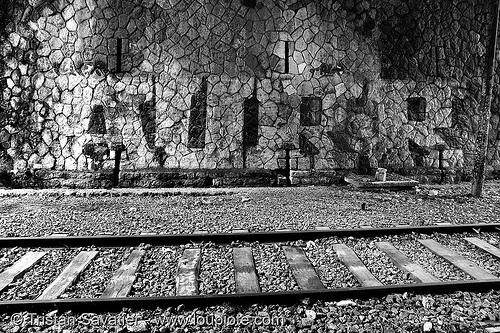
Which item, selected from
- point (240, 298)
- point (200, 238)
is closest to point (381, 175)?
point (200, 238)

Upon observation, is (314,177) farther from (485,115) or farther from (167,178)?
(485,115)

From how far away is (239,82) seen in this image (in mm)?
9016

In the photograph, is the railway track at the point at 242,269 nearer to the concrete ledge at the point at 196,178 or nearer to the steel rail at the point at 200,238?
the steel rail at the point at 200,238

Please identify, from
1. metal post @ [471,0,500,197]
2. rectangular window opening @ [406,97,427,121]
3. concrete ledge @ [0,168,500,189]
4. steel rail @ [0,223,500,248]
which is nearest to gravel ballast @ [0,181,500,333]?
steel rail @ [0,223,500,248]

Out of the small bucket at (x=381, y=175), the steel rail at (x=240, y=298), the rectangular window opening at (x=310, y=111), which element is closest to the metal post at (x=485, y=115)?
the small bucket at (x=381, y=175)

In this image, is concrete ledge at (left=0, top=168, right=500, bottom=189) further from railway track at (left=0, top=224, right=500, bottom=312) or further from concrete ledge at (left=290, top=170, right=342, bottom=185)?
railway track at (left=0, top=224, right=500, bottom=312)

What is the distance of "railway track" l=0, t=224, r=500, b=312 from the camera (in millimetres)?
3621

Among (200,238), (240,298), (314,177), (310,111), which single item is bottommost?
(240,298)

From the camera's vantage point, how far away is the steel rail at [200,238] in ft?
16.6

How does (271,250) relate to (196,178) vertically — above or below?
below

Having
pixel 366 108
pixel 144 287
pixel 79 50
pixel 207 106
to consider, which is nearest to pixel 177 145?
pixel 207 106

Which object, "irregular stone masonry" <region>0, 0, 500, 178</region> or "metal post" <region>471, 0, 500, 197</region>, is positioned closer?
"metal post" <region>471, 0, 500, 197</region>

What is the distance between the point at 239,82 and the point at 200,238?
15.1 ft

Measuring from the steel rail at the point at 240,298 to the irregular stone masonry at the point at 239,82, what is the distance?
5.42 meters
